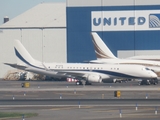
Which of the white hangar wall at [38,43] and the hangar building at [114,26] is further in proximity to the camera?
the white hangar wall at [38,43]

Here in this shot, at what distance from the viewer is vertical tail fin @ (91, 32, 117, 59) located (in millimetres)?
94938

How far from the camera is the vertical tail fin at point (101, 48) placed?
94938mm

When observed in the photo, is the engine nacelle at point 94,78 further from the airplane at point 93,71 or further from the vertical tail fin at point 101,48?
the vertical tail fin at point 101,48

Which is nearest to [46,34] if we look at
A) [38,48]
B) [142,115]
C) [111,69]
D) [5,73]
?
[38,48]

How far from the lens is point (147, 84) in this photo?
74.2 metres

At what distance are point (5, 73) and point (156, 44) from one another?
30.5 m

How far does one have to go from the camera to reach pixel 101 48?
95.6m

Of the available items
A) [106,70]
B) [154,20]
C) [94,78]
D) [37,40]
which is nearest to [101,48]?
[154,20]

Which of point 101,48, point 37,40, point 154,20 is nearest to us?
point 101,48

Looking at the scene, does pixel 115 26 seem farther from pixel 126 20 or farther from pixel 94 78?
pixel 94 78

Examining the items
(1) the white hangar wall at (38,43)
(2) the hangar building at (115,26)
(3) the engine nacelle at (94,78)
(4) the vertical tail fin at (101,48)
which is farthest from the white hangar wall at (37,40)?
(3) the engine nacelle at (94,78)

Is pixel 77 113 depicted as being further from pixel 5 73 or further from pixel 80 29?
pixel 5 73

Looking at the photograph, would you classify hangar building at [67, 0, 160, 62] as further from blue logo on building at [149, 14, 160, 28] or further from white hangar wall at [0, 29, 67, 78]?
white hangar wall at [0, 29, 67, 78]

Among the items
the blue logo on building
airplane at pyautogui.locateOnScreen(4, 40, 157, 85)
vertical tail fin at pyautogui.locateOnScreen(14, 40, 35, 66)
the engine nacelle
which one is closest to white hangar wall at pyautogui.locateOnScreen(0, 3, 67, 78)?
the blue logo on building
